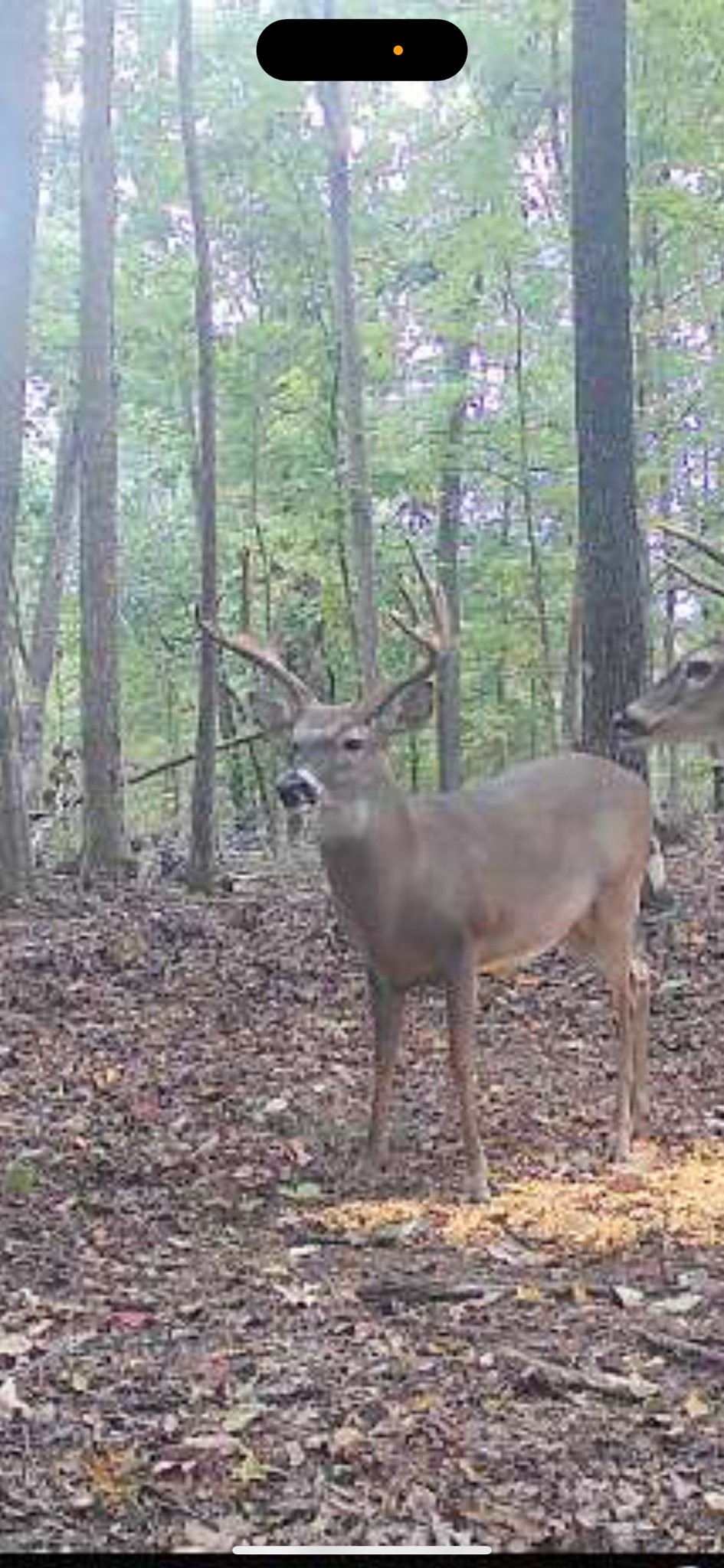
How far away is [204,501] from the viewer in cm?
288

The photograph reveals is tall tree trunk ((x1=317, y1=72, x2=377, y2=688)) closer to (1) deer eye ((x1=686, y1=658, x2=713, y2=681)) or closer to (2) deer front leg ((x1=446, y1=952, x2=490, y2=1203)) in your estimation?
(1) deer eye ((x1=686, y1=658, x2=713, y2=681))

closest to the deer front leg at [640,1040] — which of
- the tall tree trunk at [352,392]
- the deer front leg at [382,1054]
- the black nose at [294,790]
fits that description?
the deer front leg at [382,1054]

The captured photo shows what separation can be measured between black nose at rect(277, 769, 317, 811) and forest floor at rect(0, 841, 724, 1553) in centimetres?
19

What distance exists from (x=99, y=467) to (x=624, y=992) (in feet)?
3.78

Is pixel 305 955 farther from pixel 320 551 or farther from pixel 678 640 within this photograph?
pixel 320 551

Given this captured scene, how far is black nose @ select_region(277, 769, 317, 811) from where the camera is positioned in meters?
3.07

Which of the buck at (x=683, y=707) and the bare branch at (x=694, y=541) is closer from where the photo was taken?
the bare branch at (x=694, y=541)

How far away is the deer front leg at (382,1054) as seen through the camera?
→ 345 centimetres

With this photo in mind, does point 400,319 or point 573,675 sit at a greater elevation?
point 400,319

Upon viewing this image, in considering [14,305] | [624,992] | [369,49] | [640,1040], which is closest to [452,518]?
[369,49]

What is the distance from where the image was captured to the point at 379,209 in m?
2.54

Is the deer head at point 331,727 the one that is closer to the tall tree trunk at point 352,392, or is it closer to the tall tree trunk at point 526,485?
the tall tree trunk at point 352,392

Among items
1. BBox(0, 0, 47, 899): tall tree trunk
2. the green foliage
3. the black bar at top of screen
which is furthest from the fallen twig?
BBox(0, 0, 47, 899): tall tree trunk

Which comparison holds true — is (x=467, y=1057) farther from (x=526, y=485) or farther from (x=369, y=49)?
(x=369, y=49)
